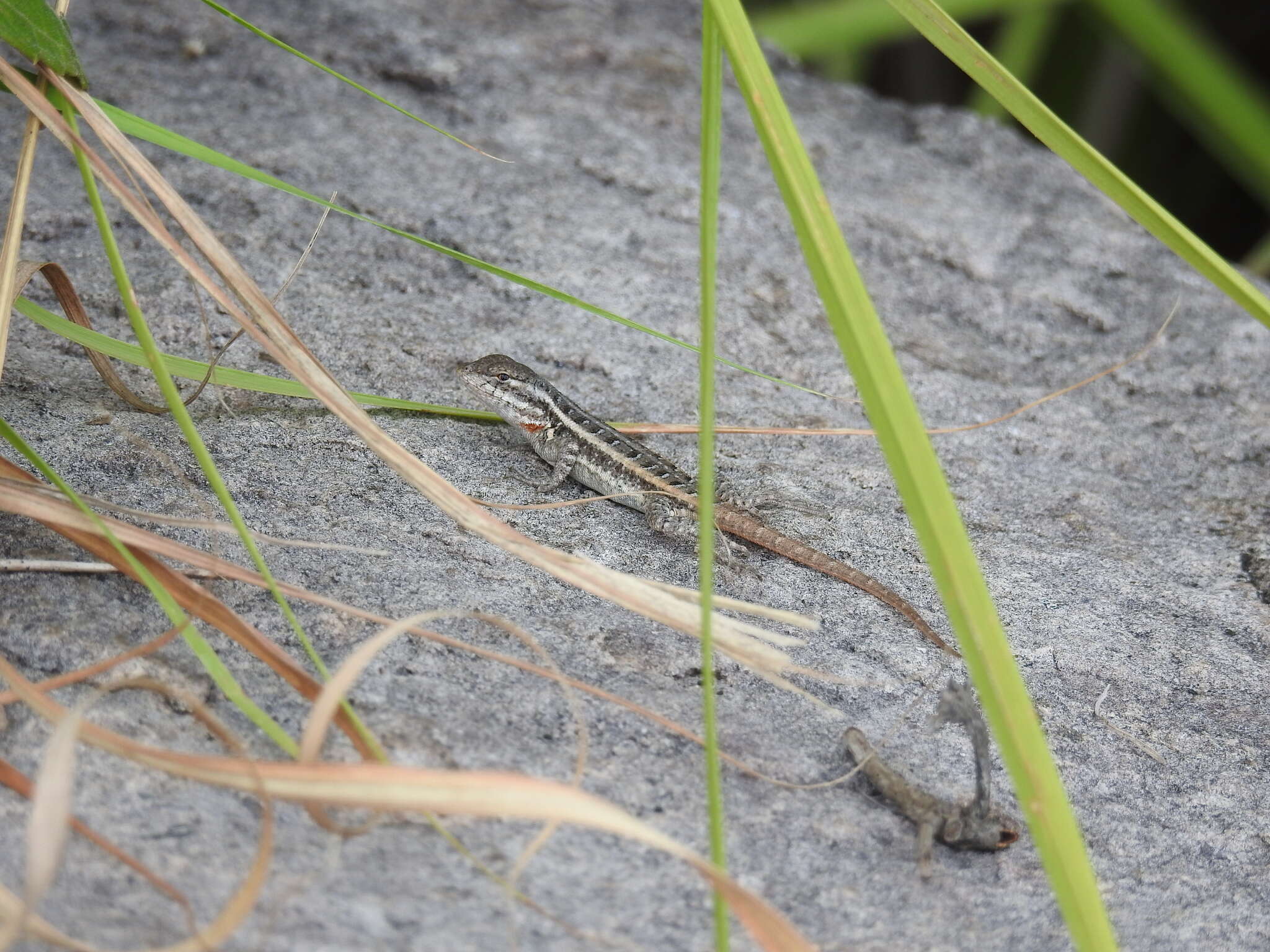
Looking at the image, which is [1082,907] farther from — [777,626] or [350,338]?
[350,338]

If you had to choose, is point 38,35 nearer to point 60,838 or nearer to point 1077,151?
point 60,838

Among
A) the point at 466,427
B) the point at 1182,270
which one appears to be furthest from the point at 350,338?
the point at 1182,270

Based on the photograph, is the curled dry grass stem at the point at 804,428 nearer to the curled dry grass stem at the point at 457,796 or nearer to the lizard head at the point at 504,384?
the lizard head at the point at 504,384

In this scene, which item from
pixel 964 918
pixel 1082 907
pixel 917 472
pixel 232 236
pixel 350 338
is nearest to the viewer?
pixel 1082 907

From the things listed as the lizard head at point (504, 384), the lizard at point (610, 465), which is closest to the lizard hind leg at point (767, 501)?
the lizard at point (610, 465)

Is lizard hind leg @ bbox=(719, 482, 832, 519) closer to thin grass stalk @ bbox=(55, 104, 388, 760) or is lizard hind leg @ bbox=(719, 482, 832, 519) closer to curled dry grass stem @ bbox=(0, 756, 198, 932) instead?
thin grass stalk @ bbox=(55, 104, 388, 760)

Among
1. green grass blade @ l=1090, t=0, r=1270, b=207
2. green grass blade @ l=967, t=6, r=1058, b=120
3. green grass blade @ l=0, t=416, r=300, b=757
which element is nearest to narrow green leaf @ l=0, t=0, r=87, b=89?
green grass blade @ l=0, t=416, r=300, b=757
